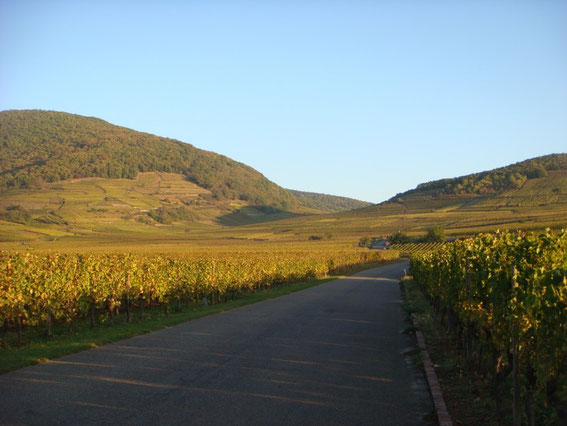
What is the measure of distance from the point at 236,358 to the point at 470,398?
13.7 feet

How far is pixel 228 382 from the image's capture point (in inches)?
302

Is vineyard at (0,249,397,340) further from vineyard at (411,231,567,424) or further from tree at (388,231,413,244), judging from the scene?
tree at (388,231,413,244)

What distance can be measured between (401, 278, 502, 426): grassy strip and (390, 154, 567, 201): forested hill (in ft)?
480

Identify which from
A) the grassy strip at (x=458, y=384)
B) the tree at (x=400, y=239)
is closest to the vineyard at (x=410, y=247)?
the tree at (x=400, y=239)

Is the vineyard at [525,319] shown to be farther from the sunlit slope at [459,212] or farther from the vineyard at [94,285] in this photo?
the sunlit slope at [459,212]

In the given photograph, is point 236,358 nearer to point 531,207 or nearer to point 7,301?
point 7,301

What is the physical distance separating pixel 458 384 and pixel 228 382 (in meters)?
3.58

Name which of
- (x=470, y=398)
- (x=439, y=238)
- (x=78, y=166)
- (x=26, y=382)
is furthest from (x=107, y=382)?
(x=78, y=166)

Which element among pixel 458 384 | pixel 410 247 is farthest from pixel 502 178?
pixel 458 384

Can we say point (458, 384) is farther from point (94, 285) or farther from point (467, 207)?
point (467, 207)

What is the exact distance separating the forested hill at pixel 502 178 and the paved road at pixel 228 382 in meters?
148

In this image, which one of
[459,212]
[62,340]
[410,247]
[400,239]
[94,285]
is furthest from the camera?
[459,212]

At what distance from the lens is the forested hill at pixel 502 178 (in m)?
149

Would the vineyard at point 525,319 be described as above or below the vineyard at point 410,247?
above
